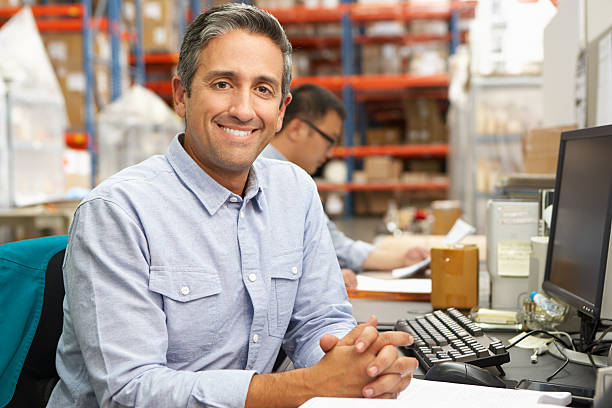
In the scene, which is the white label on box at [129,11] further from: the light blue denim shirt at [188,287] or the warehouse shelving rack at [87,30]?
the light blue denim shirt at [188,287]

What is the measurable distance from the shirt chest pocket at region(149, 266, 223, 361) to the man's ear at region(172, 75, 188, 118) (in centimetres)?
35

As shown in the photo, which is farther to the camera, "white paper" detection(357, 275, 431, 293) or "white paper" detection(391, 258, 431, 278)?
"white paper" detection(391, 258, 431, 278)

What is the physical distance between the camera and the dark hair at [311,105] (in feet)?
8.65

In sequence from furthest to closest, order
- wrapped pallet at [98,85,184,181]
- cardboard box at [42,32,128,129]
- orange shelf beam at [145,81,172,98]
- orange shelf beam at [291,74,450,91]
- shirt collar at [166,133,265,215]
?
orange shelf beam at [145,81,172,98] < orange shelf beam at [291,74,450,91] < cardboard box at [42,32,128,129] < wrapped pallet at [98,85,184,181] < shirt collar at [166,133,265,215]

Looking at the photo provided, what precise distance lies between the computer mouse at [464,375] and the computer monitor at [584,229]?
266 mm

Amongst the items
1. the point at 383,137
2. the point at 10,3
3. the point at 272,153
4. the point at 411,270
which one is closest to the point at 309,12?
the point at 383,137

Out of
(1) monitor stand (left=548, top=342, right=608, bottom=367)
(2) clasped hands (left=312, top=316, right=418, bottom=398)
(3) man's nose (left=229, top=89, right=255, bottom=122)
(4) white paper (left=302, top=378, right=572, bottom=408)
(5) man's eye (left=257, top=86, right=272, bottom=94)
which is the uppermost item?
(5) man's eye (left=257, top=86, right=272, bottom=94)

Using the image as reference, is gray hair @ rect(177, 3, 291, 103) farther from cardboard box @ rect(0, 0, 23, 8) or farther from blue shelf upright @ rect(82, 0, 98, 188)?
cardboard box @ rect(0, 0, 23, 8)

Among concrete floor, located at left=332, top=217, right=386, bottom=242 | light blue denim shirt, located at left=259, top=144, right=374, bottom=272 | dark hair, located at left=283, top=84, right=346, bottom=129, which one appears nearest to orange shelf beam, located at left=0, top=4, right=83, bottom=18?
concrete floor, located at left=332, top=217, right=386, bottom=242

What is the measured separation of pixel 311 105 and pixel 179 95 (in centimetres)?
146

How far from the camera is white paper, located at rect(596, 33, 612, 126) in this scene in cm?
182

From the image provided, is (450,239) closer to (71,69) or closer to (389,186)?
(71,69)

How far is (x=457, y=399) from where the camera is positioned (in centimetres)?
88

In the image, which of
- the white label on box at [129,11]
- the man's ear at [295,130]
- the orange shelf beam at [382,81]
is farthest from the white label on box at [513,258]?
the white label on box at [129,11]
